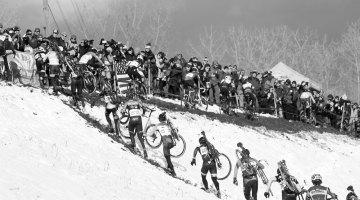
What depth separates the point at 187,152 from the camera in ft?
71.4

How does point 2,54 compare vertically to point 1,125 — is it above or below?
above

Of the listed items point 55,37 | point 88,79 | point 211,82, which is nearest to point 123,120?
point 88,79

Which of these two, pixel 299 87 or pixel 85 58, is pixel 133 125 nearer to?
pixel 85 58

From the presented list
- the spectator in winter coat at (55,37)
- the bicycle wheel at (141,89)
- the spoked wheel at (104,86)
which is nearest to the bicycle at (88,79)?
the spoked wheel at (104,86)

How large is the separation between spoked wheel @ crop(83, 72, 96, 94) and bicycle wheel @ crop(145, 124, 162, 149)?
390 centimetres

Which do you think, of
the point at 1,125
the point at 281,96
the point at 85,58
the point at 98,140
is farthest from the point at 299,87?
the point at 1,125

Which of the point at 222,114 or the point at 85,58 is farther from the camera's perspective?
the point at 222,114

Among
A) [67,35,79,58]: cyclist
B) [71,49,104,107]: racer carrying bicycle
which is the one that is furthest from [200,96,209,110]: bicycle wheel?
[67,35,79,58]: cyclist

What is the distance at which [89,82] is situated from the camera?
2261 centimetres

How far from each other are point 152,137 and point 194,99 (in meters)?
7.34

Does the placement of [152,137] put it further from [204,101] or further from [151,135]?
[204,101]

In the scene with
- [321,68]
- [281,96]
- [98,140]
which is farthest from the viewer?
[321,68]

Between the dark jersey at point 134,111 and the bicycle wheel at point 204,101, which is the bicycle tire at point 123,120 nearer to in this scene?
the dark jersey at point 134,111

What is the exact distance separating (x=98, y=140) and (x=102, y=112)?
158 inches
